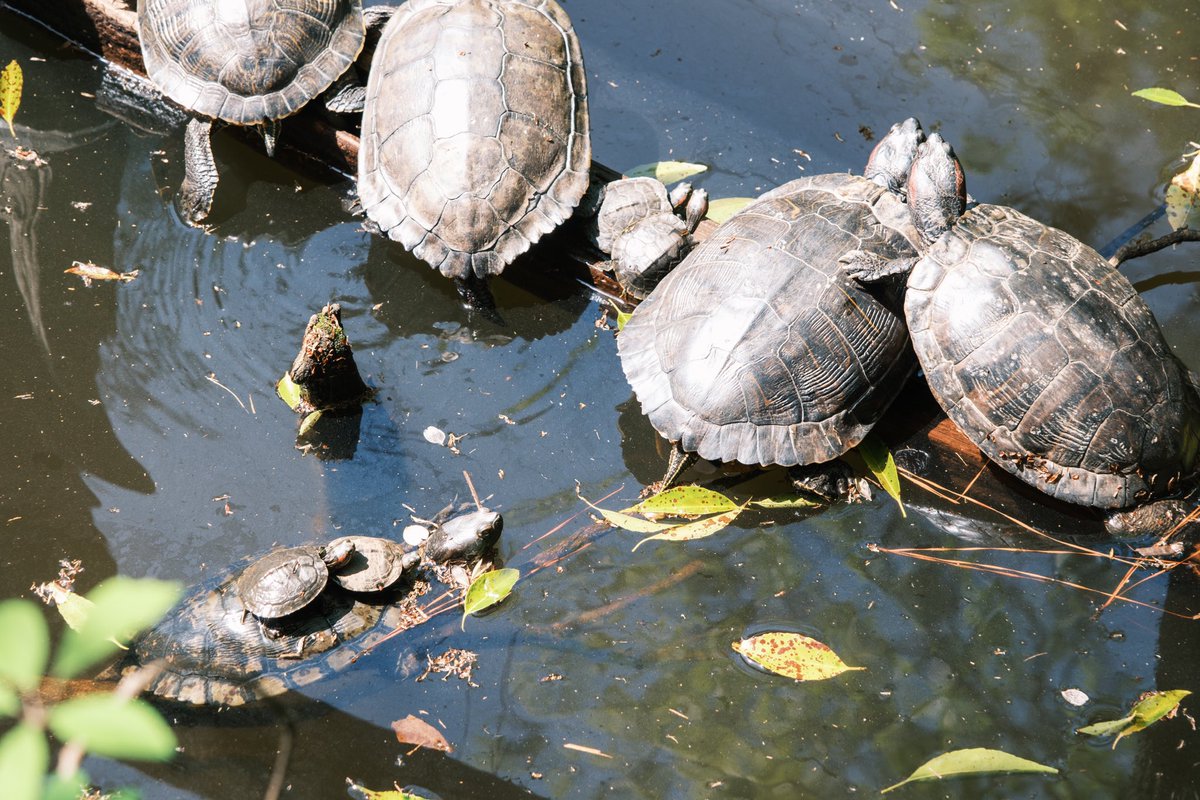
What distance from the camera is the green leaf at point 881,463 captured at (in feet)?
12.7

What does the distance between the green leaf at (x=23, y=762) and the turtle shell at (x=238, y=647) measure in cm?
36

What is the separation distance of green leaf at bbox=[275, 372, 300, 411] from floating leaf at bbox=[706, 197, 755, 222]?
2104 mm

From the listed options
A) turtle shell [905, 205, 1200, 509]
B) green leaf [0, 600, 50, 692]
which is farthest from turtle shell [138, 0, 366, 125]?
turtle shell [905, 205, 1200, 509]

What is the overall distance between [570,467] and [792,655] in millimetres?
1158

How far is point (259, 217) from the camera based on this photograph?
15.1 feet

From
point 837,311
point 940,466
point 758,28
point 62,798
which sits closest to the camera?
point 62,798

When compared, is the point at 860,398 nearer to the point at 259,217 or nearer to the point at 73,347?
the point at 259,217

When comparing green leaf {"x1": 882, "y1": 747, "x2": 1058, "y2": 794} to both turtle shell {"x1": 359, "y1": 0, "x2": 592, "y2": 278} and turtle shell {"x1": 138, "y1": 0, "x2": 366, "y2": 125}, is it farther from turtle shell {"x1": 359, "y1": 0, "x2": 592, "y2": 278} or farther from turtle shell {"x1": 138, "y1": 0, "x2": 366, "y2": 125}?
turtle shell {"x1": 138, "y1": 0, "x2": 366, "y2": 125}

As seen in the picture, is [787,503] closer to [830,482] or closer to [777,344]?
[830,482]

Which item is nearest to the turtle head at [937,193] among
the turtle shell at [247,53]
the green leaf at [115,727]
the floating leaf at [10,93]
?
the turtle shell at [247,53]

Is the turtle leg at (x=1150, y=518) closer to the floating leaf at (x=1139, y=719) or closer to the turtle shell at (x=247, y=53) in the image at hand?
the floating leaf at (x=1139, y=719)

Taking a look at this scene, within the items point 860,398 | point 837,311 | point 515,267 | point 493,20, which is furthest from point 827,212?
point 493,20

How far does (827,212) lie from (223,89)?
3091mm

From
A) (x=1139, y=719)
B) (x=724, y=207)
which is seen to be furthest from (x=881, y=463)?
(x=724, y=207)
